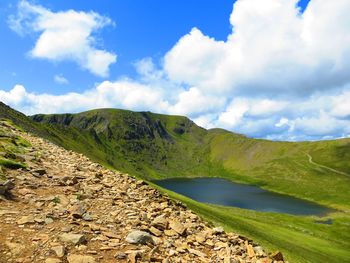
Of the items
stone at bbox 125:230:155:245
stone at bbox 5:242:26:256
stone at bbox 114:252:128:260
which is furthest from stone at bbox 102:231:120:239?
stone at bbox 5:242:26:256

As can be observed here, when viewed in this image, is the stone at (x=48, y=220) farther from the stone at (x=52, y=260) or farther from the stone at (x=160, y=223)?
the stone at (x=160, y=223)

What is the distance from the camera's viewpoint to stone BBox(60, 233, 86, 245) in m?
14.4

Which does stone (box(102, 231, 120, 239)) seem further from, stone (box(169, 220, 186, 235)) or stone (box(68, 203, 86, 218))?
stone (box(169, 220, 186, 235))

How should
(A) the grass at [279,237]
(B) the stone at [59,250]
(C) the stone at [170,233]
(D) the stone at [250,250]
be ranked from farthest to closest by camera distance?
(A) the grass at [279,237]
(D) the stone at [250,250]
(C) the stone at [170,233]
(B) the stone at [59,250]

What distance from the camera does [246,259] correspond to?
16.8 metres

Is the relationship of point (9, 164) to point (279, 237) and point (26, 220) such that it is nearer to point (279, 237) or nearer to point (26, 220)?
point (26, 220)

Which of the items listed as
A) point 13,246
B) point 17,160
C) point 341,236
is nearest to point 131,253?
point 13,246

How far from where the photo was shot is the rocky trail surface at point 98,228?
13.9 meters

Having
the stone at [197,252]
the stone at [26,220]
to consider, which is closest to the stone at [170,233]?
the stone at [197,252]

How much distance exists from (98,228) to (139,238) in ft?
6.73

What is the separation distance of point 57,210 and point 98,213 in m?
2.10

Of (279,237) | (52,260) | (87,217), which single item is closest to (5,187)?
(87,217)

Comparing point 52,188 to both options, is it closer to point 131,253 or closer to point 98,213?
point 98,213

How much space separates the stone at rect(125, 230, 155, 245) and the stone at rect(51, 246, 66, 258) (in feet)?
9.78
